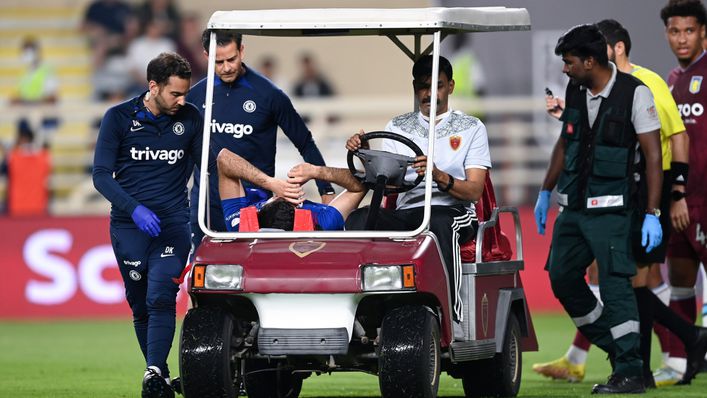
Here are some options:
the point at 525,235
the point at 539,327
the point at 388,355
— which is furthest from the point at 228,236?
the point at 525,235

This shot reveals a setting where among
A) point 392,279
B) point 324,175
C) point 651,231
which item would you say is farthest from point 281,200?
point 651,231

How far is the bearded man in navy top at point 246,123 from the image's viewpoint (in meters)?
9.08

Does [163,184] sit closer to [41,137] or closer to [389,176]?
[389,176]

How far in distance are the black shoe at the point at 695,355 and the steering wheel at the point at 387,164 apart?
103 inches

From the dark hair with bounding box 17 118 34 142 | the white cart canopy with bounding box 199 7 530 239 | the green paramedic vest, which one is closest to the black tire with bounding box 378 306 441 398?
the white cart canopy with bounding box 199 7 530 239

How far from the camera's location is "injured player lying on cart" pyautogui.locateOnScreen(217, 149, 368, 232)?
774cm

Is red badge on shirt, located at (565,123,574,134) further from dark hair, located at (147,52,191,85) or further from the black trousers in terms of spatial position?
dark hair, located at (147,52,191,85)

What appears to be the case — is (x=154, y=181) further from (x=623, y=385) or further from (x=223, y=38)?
(x=623, y=385)

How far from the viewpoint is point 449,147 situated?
8.23 m

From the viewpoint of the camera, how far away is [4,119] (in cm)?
1831

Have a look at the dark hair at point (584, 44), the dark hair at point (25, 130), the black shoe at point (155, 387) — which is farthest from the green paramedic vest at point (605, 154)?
the dark hair at point (25, 130)

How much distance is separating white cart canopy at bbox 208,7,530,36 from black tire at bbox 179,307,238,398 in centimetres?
152

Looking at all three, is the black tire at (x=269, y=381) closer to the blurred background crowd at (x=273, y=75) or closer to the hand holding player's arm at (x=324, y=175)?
the hand holding player's arm at (x=324, y=175)

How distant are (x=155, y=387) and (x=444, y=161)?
76.1 inches
